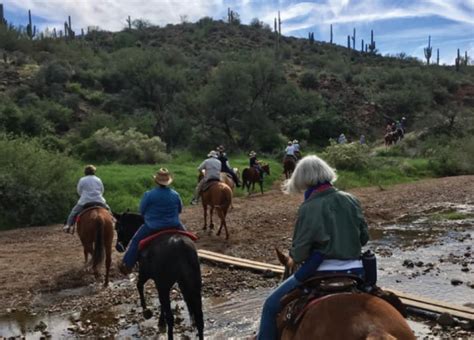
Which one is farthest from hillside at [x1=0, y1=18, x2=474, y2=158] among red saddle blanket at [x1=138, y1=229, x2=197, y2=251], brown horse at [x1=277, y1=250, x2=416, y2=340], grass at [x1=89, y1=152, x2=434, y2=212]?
brown horse at [x1=277, y1=250, x2=416, y2=340]

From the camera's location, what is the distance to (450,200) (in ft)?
76.5

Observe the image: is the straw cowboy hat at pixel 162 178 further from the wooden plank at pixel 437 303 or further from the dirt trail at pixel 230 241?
the wooden plank at pixel 437 303

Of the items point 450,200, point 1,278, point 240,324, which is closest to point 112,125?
point 450,200

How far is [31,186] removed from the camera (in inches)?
736

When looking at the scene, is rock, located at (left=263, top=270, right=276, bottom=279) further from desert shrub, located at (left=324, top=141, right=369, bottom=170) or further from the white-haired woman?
desert shrub, located at (left=324, top=141, right=369, bottom=170)

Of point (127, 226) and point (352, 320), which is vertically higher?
point (352, 320)

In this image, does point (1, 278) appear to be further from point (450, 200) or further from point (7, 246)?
point (450, 200)

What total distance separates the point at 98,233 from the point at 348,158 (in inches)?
860

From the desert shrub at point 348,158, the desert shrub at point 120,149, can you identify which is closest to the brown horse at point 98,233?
the desert shrub at point 120,149

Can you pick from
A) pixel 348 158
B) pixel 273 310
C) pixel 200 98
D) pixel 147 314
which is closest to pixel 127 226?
pixel 147 314

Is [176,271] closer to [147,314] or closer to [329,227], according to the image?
[147,314]

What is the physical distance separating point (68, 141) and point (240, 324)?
26.4 metres

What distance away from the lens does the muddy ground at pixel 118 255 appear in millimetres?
10219

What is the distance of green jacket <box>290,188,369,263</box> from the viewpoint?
16.3ft
